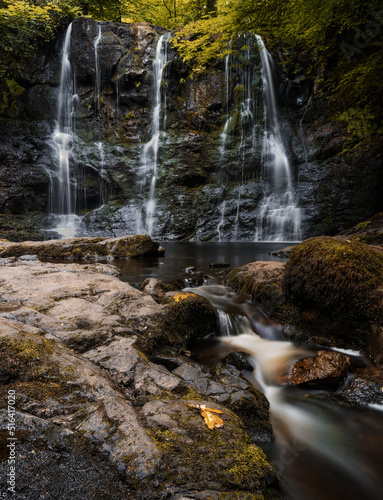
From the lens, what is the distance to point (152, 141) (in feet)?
62.0

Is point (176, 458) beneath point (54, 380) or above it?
beneath

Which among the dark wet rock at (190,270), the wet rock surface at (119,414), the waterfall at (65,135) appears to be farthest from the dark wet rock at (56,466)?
the waterfall at (65,135)

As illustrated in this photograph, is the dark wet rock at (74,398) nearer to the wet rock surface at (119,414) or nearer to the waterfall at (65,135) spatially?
the wet rock surface at (119,414)

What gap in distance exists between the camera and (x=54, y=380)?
162 cm

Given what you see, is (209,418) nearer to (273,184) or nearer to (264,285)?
(264,285)

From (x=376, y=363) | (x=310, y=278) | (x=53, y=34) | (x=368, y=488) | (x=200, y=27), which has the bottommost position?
(x=368, y=488)

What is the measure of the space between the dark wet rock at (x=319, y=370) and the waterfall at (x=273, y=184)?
42.2 ft

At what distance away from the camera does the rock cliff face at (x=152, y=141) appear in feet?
54.8

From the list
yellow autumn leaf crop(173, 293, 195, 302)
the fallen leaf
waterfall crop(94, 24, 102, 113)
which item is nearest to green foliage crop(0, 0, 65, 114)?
waterfall crop(94, 24, 102, 113)

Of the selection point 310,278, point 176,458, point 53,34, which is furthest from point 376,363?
point 53,34

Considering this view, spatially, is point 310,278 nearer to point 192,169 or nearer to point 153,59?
point 192,169

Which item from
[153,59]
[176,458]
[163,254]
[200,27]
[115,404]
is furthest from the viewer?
[153,59]

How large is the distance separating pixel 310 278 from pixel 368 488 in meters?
2.34

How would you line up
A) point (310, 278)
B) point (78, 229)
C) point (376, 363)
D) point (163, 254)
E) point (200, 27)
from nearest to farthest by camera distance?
point (376, 363), point (310, 278), point (163, 254), point (200, 27), point (78, 229)
